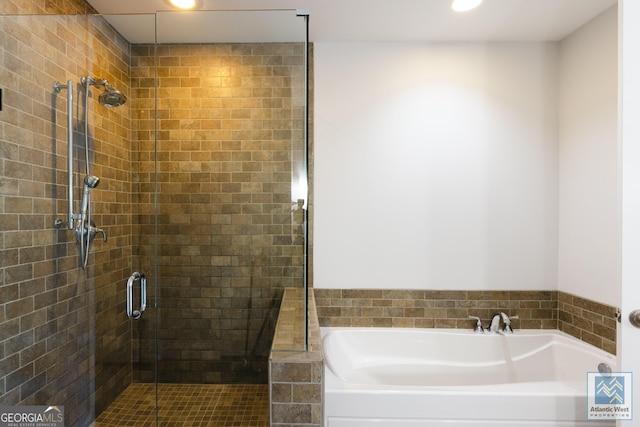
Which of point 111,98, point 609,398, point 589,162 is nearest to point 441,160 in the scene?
A: point 589,162

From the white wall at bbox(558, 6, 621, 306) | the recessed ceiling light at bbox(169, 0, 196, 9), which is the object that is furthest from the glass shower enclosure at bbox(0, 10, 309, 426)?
the white wall at bbox(558, 6, 621, 306)

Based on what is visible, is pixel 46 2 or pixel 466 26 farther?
pixel 466 26

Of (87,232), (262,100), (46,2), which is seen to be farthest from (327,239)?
(46,2)

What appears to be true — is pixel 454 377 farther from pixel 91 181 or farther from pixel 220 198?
pixel 91 181

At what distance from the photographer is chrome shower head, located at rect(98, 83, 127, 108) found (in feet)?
5.62

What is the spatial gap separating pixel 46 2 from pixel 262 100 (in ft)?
4.17

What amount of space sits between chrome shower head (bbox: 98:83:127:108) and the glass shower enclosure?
0.02 metres

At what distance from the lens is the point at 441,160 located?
2.64 metres

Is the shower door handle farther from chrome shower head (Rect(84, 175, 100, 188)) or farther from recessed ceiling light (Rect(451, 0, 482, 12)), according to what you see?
recessed ceiling light (Rect(451, 0, 482, 12))

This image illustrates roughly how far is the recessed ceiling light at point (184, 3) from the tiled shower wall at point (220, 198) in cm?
67

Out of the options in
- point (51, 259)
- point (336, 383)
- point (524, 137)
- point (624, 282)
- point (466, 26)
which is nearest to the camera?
point (624, 282)

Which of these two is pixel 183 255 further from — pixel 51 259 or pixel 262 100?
pixel 262 100

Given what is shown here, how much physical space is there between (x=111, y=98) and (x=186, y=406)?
1511mm

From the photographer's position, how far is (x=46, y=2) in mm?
1838
